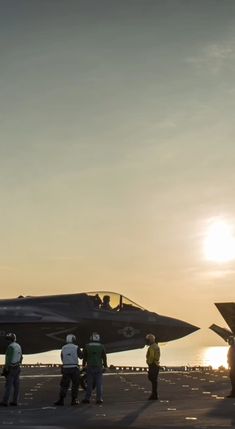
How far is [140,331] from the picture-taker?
29.1 m

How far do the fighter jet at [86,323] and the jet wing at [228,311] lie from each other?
1740 centimetres

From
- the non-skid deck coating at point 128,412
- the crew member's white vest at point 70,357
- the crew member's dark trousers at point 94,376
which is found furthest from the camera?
the crew member's dark trousers at point 94,376

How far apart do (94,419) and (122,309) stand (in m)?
14.2

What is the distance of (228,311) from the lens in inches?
1879

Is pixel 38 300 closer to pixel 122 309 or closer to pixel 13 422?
pixel 122 309

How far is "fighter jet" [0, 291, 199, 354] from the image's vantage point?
95.0ft

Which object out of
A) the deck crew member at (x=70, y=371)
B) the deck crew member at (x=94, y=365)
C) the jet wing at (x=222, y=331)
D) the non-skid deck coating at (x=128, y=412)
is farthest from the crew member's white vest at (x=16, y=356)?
the jet wing at (x=222, y=331)

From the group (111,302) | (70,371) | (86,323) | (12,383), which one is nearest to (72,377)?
(70,371)

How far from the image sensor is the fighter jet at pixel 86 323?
95.0ft

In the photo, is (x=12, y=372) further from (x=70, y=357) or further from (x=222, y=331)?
(x=222, y=331)

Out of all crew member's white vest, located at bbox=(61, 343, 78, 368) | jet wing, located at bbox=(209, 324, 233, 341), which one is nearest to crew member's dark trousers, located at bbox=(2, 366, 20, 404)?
crew member's white vest, located at bbox=(61, 343, 78, 368)

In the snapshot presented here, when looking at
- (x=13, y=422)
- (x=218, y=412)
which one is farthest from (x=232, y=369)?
(x=13, y=422)

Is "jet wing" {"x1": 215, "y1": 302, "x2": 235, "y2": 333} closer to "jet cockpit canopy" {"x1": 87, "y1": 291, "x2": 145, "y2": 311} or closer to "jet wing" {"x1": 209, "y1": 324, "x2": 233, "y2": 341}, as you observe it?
"jet wing" {"x1": 209, "y1": 324, "x2": 233, "y2": 341}

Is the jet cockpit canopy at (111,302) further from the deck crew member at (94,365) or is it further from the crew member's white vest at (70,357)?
the crew member's white vest at (70,357)
